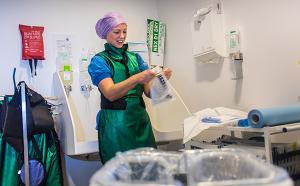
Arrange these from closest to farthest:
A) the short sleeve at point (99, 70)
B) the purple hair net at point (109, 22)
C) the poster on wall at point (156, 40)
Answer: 1. the short sleeve at point (99, 70)
2. the purple hair net at point (109, 22)
3. the poster on wall at point (156, 40)

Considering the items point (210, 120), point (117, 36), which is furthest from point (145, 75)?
point (210, 120)

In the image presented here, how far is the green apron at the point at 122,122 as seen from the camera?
1.67m

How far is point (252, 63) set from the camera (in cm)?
205

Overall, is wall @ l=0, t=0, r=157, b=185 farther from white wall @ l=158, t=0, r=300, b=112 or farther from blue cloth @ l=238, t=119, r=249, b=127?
blue cloth @ l=238, t=119, r=249, b=127

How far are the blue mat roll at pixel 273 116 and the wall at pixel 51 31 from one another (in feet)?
5.18

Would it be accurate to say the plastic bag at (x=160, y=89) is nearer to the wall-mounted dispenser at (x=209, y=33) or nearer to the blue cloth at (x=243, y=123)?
the blue cloth at (x=243, y=123)

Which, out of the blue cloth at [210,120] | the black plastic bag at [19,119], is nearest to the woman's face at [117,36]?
the blue cloth at [210,120]

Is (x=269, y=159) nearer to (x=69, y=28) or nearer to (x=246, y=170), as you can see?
(x=246, y=170)

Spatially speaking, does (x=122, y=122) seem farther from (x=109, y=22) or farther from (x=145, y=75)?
(x=109, y=22)

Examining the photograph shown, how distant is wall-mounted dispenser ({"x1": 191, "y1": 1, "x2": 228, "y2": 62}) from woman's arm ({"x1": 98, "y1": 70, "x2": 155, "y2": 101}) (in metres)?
0.81

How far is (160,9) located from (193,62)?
2.33 feet

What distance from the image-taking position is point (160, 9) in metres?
2.96

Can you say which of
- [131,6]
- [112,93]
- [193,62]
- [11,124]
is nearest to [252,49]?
[193,62]

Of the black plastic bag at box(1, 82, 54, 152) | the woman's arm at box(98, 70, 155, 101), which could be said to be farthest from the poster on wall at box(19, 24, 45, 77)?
the woman's arm at box(98, 70, 155, 101)
